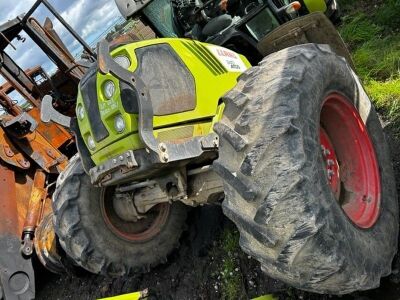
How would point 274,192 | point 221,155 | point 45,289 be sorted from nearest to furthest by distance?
1. point 274,192
2. point 221,155
3. point 45,289

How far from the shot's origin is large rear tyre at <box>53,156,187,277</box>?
4.08 m

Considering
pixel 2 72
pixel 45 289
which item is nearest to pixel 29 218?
pixel 45 289

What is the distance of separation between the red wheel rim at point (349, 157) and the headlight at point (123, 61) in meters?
1.18

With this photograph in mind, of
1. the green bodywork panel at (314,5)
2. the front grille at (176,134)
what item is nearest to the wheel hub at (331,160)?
the front grille at (176,134)

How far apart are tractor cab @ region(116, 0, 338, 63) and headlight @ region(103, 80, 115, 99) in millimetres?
1244

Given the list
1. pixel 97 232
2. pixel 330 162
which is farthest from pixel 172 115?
pixel 97 232

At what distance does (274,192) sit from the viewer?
2.36 m

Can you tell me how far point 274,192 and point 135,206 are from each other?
1939 millimetres

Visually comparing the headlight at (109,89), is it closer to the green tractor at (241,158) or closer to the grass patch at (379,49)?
the green tractor at (241,158)

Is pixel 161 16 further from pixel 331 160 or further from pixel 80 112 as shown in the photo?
pixel 331 160

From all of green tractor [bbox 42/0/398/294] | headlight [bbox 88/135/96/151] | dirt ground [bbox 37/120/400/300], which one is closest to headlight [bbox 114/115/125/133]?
green tractor [bbox 42/0/398/294]

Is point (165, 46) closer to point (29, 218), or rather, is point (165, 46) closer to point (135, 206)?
point (135, 206)

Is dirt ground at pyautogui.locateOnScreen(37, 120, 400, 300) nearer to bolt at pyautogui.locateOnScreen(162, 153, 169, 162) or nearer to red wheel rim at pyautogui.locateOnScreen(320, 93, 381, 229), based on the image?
red wheel rim at pyautogui.locateOnScreen(320, 93, 381, 229)

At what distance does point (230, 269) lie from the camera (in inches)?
160
